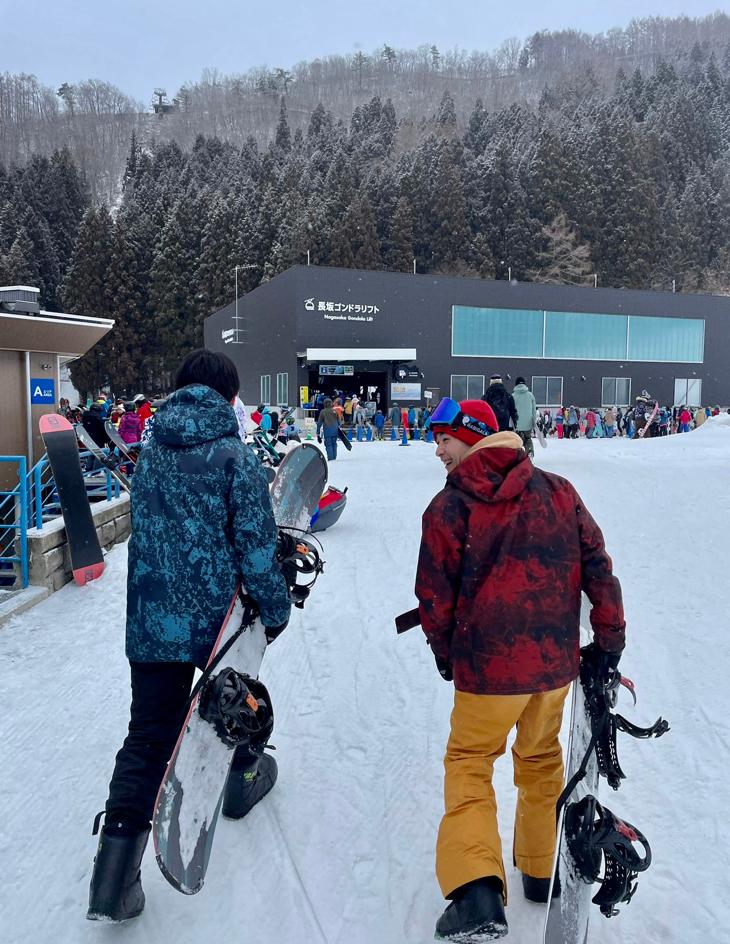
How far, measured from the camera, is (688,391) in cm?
3653

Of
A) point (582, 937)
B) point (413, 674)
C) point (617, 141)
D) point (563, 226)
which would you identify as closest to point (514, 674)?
point (582, 937)

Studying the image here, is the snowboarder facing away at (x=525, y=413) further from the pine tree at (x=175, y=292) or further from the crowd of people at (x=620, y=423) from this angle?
the pine tree at (x=175, y=292)

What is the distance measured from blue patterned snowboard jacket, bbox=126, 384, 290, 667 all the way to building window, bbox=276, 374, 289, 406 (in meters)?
28.7

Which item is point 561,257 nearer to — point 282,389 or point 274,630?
point 282,389

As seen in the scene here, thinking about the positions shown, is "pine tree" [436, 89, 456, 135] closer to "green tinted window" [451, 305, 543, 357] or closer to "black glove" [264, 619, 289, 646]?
"green tinted window" [451, 305, 543, 357]

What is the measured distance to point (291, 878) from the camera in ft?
7.67

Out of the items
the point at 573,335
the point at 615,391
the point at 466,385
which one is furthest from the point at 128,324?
the point at 615,391

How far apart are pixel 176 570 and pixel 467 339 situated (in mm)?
31799

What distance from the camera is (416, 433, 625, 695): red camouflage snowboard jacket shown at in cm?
195

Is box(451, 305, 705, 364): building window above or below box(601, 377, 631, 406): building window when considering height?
above

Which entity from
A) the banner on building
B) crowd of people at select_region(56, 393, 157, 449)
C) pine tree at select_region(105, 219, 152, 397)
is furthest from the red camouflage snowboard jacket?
pine tree at select_region(105, 219, 152, 397)

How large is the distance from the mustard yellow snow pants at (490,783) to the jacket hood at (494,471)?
0.53 metres

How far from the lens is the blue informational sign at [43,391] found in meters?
8.38

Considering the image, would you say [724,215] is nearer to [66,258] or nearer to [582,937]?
[66,258]
